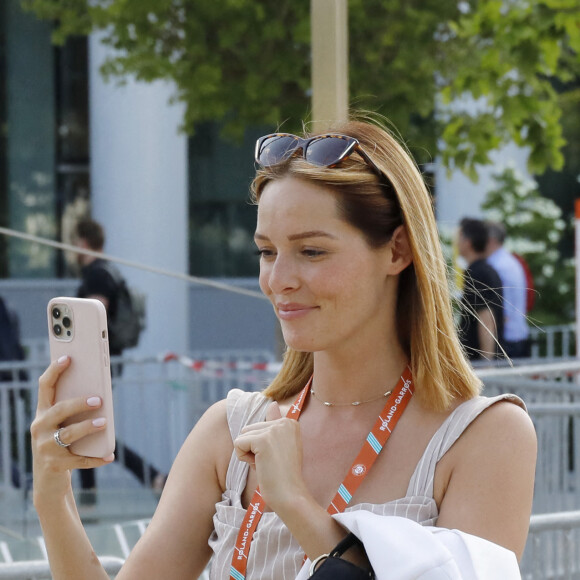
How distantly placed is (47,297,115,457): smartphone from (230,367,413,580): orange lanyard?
0.93ft

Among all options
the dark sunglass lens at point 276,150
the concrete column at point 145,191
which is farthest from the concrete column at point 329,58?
the concrete column at point 145,191

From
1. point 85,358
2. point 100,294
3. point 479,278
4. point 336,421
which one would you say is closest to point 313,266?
point 336,421

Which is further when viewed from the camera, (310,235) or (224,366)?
(224,366)

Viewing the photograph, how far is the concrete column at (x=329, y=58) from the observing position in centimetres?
340

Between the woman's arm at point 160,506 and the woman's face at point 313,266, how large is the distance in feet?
1.04

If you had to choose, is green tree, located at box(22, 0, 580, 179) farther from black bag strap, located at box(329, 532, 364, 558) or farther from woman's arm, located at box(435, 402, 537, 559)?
black bag strap, located at box(329, 532, 364, 558)

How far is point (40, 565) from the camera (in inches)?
95.0

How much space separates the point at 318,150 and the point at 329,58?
1520 mm

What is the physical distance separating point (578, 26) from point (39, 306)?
757cm

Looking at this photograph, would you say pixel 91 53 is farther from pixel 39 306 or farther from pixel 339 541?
pixel 339 541

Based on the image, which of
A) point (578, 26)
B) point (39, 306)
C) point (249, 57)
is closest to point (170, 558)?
point (578, 26)

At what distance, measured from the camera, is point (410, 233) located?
199cm

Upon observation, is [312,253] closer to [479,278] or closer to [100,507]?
[100,507]

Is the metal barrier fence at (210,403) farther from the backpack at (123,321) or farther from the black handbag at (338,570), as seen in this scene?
the black handbag at (338,570)
